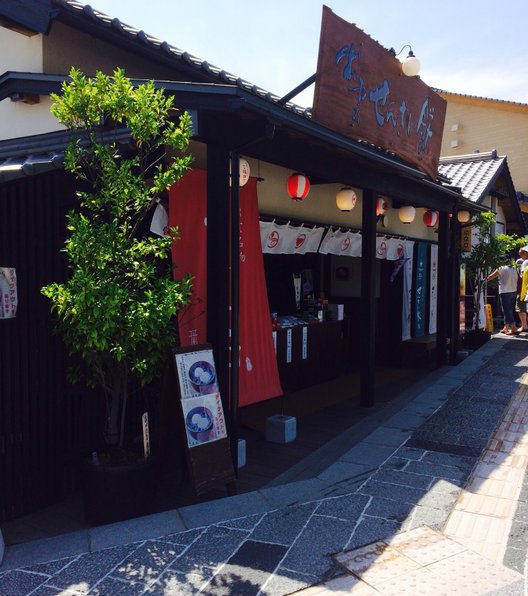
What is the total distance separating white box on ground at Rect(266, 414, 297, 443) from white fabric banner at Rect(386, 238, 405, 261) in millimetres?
5913

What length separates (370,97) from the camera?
7.08 m

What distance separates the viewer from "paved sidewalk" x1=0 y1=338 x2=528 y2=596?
365 cm

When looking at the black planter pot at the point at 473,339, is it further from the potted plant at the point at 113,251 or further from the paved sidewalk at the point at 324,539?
the potted plant at the point at 113,251

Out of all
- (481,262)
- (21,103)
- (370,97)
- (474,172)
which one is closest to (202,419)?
(21,103)

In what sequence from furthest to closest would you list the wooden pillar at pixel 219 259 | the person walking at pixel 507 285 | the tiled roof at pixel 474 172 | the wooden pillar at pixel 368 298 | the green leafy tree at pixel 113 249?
1. the tiled roof at pixel 474 172
2. the person walking at pixel 507 285
3. the wooden pillar at pixel 368 298
4. the wooden pillar at pixel 219 259
5. the green leafy tree at pixel 113 249

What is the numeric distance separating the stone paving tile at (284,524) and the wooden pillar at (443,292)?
7.60 meters

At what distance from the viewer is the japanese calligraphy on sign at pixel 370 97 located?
6.14m

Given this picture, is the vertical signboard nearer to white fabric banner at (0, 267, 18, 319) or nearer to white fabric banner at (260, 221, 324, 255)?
white fabric banner at (260, 221, 324, 255)

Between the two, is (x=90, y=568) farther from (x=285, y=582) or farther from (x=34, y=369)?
(x=34, y=369)

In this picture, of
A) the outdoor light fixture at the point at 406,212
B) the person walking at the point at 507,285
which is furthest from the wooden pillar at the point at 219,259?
the person walking at the point at 507,285

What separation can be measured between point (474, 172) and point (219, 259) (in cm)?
1450

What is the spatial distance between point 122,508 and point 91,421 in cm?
118

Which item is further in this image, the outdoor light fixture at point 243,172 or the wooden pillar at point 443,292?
the wooden pillar at point 443,292

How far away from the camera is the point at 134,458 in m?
4.77
